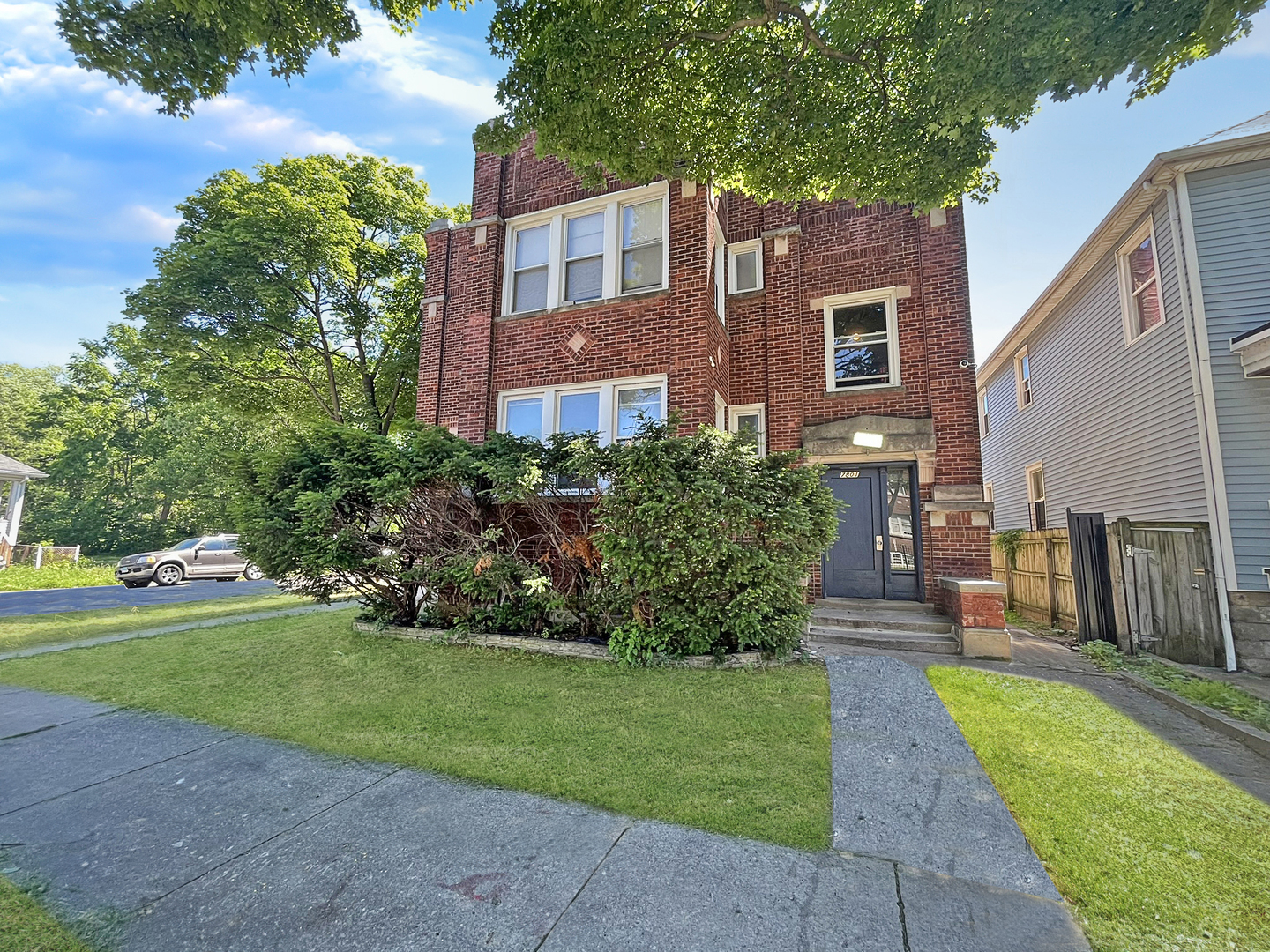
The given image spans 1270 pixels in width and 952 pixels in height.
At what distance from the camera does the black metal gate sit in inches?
297

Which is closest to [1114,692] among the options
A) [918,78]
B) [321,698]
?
[918,78]

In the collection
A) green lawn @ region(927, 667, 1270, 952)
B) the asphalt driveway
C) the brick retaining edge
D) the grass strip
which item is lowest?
the asphalt driveway

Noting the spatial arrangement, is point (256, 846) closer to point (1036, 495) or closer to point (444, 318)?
point (444, 318)

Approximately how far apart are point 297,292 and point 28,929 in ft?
53.4

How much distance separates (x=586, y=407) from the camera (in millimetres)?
8828

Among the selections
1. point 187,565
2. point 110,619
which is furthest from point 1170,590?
point 187,565

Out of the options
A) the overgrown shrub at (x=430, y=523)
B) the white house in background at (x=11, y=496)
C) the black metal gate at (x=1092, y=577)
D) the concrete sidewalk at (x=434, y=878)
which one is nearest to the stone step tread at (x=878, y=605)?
the black metal gate at (x=1092, y=577)

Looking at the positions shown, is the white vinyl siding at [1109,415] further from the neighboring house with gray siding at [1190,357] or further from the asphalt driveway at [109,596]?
the asphalt driveway at [109,596]

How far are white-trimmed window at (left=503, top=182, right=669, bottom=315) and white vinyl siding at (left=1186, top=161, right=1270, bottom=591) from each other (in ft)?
25.2

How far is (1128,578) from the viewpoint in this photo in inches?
282

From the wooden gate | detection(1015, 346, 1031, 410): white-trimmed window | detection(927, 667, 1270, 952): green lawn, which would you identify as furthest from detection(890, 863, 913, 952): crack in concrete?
detection(1015, 346, 1031, 410): white-trimmed window

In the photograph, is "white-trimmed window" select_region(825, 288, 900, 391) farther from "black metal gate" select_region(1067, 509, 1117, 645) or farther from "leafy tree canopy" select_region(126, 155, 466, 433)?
"leafy tree canopy" select_region(126, 155, 466, 433)

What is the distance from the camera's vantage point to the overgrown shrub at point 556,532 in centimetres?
A: 562

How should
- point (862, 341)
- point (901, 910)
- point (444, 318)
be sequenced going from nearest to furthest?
point (901, 910)
point (862, 341)
point (444, 318)
